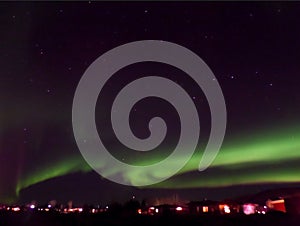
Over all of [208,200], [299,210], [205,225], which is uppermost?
[208,200]

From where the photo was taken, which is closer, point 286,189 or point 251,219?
point 251,219

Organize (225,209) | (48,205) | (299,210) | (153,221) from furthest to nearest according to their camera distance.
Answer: (48,205) → (225,209) → (299,210) → (153,221)

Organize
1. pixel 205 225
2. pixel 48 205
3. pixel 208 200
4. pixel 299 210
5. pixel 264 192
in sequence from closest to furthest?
pixel 205 225, pixel 299 210, pixel 208 200, pixel 264 192, pixel 48 205

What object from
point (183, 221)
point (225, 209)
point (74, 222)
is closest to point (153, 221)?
point (183, 221)

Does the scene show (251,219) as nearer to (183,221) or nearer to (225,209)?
(183,221)

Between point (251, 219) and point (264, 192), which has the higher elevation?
point (264, 192)

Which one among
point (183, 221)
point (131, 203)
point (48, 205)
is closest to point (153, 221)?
point (183, 221)

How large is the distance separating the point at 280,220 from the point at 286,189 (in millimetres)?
30224

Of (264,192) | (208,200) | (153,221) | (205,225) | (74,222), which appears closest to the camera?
(205,225)

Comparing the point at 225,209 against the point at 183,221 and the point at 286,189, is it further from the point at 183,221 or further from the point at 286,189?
the point at 183,221

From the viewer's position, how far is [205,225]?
81.1 feet

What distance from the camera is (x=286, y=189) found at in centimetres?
5603

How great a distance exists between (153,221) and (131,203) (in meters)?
30.3

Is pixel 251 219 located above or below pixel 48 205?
below
